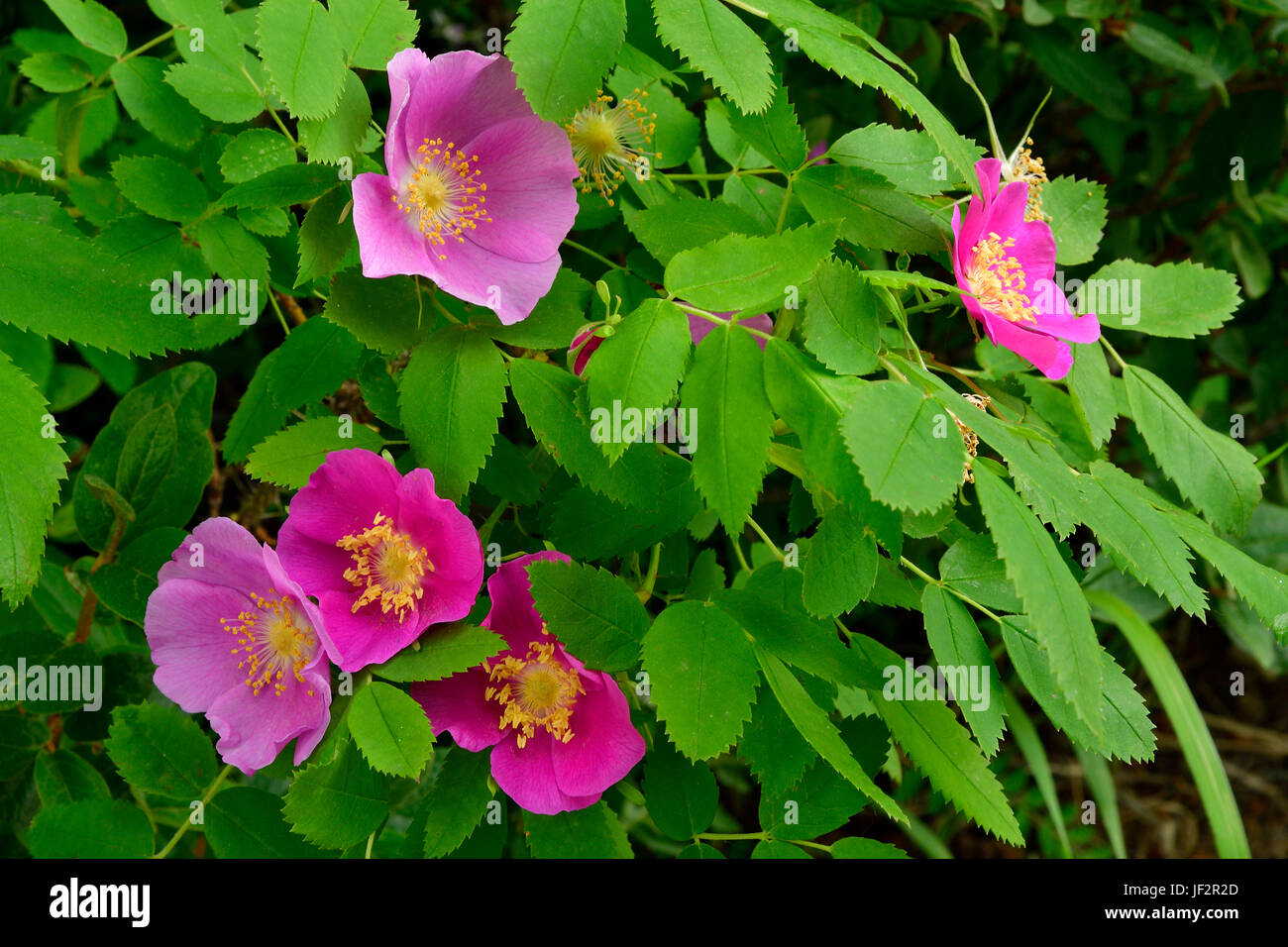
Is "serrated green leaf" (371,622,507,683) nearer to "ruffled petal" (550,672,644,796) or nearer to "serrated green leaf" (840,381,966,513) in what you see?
"ruffled petal" (550,672,644,796)

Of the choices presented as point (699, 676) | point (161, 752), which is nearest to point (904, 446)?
point (699, 676)

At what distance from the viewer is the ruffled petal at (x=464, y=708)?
86cm

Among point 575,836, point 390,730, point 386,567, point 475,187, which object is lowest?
point 575,836

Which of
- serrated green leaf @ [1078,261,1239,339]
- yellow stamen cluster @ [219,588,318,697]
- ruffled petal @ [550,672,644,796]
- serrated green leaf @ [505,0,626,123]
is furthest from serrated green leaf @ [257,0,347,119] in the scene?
serrated green leaf @ [1078,261,1239,339]

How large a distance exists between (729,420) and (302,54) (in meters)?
0.42

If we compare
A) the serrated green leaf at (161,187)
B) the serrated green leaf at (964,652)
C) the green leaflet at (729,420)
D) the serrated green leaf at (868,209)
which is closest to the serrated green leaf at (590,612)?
the green leaflet at (729,420)

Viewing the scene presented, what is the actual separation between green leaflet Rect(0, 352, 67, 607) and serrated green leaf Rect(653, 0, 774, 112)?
51 centimetres

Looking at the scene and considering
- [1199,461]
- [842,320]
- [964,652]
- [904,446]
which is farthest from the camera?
[1199,461]

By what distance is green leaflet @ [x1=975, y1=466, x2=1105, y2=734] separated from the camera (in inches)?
27.7

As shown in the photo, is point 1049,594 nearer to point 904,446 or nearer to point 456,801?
point 904,446

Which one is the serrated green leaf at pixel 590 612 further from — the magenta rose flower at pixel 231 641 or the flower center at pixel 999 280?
the flower center at pixel 999 280

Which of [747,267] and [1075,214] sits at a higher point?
[1075,214]

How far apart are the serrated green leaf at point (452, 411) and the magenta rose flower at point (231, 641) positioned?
16cm

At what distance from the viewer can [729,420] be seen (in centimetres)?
76
